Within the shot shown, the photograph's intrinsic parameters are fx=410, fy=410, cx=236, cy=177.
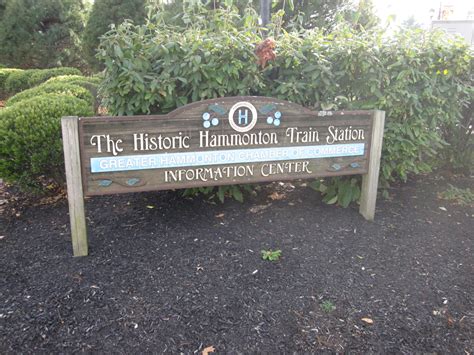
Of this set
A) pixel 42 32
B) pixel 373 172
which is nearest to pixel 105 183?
pixel 373 172

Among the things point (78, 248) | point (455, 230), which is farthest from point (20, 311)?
point (455, 230)

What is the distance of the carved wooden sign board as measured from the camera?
2756 mm

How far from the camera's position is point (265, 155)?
3.19 m

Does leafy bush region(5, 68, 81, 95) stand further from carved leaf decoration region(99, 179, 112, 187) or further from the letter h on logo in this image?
the letter h on logo

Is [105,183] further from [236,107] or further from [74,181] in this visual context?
[236,107]

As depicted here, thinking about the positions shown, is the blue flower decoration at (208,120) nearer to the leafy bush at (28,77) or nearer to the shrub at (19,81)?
the leafy bush at (28,77)

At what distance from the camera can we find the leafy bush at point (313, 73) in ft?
10.4

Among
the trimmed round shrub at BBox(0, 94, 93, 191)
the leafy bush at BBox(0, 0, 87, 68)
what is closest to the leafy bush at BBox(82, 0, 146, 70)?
the leafy bush at BBox(0, 0, 87, 68)

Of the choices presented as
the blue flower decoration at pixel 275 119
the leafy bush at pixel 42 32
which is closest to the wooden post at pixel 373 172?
the blue flower decoration at pixel 275 119

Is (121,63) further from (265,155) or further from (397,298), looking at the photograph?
(397,298)

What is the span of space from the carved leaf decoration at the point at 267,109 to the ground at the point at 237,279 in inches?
37.1

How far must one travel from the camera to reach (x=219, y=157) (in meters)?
3.05

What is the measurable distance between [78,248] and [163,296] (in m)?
0.82

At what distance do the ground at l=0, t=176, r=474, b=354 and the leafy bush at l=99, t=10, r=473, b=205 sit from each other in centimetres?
70
